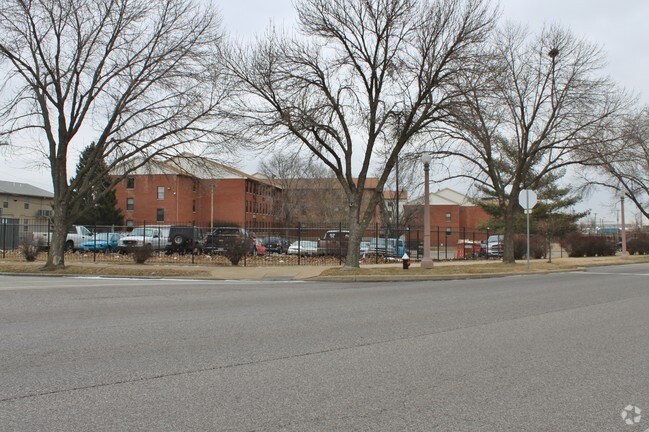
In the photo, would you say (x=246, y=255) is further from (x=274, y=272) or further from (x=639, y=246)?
(x=639, y=246)

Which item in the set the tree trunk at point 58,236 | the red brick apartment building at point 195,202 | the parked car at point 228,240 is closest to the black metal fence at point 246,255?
the parked car at point 228,240

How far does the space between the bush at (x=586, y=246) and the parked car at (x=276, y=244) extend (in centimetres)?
2252

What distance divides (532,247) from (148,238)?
81.9 feet

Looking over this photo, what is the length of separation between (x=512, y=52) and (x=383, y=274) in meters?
13.0

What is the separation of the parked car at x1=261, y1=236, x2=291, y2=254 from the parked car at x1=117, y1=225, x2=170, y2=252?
5898 millimetres

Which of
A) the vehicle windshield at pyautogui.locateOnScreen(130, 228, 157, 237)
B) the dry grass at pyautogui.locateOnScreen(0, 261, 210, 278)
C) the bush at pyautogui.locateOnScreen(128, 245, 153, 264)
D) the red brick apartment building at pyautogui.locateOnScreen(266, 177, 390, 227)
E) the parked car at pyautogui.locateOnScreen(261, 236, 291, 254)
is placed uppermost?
the red brick apartment building at pyautogui.locateOnScreen(266, 177, 390, 227)

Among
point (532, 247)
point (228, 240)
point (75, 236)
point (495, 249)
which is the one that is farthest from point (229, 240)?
point (532, 247)

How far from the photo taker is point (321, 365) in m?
6.34

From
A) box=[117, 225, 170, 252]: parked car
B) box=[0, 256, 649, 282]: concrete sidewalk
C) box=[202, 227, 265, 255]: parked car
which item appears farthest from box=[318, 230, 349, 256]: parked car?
box=[117, 225, 170, 252]: parked car

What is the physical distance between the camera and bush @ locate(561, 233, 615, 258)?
40.6 meters

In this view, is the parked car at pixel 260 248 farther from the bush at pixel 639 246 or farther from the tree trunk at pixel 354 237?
the bush at pixel 639 246

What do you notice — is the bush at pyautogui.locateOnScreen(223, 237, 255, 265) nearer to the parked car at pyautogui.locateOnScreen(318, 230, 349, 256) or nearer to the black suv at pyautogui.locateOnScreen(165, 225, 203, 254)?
the parked car at pyautogui.locateOnScreen(318, 230, 349, 256)

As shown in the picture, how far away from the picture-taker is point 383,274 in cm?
1967

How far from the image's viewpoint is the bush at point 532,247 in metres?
35.7
